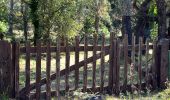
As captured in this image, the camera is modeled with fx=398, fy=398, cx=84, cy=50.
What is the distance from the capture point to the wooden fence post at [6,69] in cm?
880

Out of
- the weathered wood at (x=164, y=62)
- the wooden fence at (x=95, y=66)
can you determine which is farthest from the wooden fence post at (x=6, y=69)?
the weathered wood at (x=164, y=62)

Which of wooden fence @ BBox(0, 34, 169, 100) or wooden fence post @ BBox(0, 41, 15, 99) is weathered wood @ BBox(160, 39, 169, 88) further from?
wooden fence post @ BBox(0, 41, 15, 99)

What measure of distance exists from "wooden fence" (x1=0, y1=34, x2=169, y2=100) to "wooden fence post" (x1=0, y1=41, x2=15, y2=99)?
0.31 feet

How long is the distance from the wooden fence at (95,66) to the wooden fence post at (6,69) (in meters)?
0.09

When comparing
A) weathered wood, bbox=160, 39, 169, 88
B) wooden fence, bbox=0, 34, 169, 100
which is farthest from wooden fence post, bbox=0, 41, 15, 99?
weathered wood, bbox=160, 39, 169, 88

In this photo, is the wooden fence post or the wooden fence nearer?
the wooden fence post

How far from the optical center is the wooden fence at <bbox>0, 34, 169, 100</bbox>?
898 cm

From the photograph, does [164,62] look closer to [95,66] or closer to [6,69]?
[95,66]

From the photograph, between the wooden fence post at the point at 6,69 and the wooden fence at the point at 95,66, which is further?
the wooden fence at the point at 95,66

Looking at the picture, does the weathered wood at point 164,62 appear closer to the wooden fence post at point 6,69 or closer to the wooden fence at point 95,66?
the wooden fence at point 95,66

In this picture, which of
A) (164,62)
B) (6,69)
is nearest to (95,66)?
(6,69)

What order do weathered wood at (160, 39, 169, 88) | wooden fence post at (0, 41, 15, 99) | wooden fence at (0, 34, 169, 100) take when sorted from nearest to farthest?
wooden fence post at (0, 41, 15, 99) < wooden fence at (0, 34, 169, 100) < weathered wood at (160, 39, 169, 88)

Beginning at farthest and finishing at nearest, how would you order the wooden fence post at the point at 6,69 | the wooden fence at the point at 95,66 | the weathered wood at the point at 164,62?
the weathered wood at the point at 164,62 → the wooden fence at the point at 95,66 → the wooden fence post at the point at 6,69

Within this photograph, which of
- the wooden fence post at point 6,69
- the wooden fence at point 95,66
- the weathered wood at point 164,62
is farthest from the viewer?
the weathered wood at point 164,62
